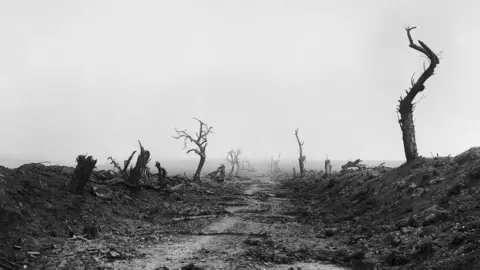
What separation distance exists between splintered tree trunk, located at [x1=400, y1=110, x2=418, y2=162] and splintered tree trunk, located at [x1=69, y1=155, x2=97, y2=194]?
57.2 ft

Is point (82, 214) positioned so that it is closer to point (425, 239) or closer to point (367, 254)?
point (367, 254)

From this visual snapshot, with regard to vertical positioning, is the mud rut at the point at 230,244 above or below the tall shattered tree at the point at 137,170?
below

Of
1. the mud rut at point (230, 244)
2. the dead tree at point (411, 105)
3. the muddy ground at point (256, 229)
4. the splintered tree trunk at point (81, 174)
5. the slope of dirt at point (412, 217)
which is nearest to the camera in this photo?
the slope of dirt at point (412, 217)

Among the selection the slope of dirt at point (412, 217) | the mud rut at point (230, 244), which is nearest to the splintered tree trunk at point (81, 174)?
the mud rut at point (230, 244)

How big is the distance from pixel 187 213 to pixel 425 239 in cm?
1163

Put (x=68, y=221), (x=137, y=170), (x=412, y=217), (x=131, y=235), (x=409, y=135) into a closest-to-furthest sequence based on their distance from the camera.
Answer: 1. (x=412, y=217)
2. (x=68, y=221)
3. (x=131, y=235)
4. (x=409, y=135)
5. (x=137, y=170)

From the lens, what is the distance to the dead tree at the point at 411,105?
17391mm

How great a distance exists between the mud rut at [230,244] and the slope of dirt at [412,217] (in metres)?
1.21

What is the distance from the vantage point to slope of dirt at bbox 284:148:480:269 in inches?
283

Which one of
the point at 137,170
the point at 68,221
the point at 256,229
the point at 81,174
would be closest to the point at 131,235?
the point at 68,221

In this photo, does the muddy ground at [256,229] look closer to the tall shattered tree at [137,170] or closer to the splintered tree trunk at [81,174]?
the splintered tree trunk at [81,174]

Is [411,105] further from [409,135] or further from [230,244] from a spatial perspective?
[230,244]

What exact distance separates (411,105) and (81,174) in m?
18.7

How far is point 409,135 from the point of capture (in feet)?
58.7
